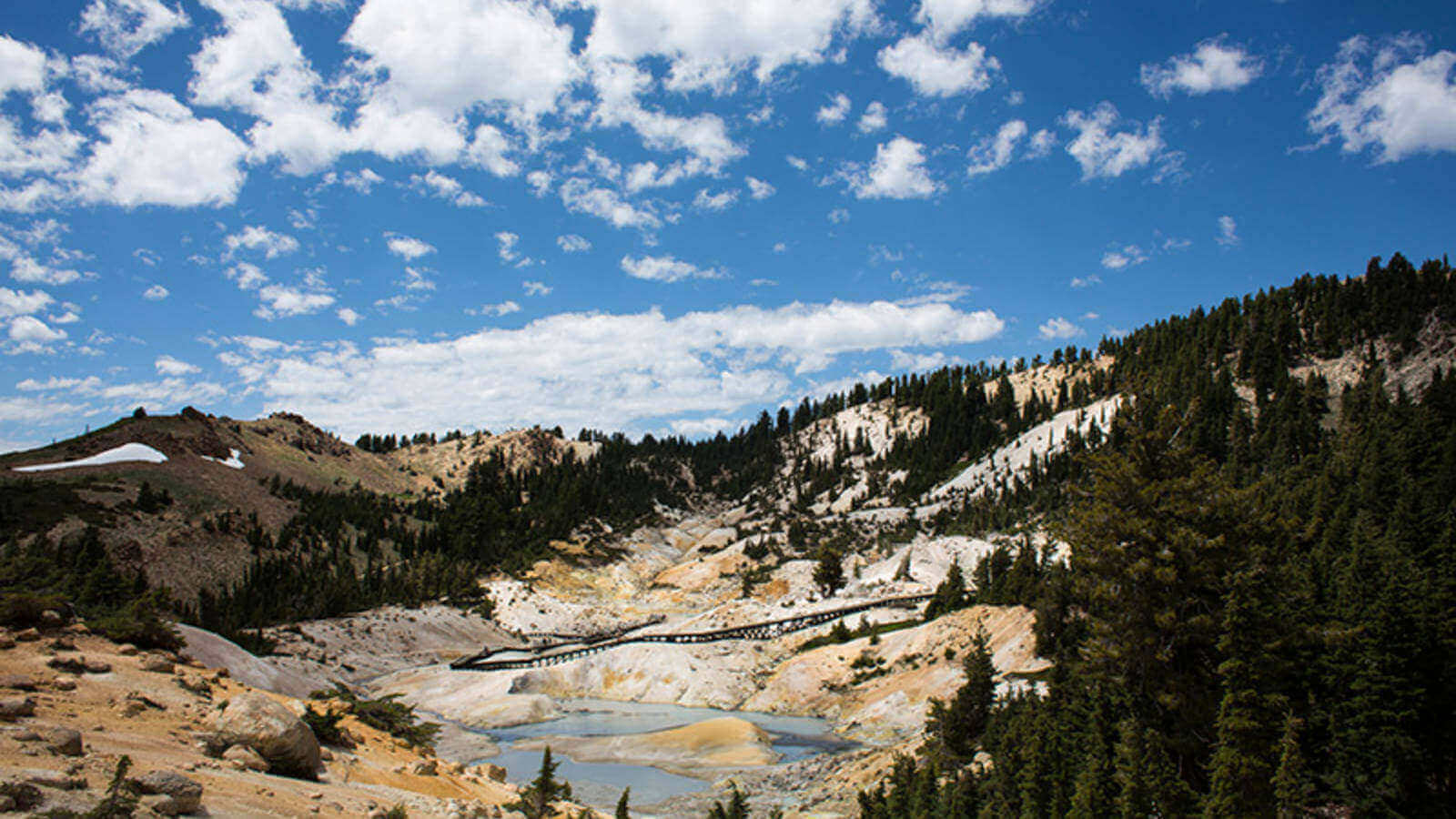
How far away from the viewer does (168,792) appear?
30.7ft

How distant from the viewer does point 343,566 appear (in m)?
93.3

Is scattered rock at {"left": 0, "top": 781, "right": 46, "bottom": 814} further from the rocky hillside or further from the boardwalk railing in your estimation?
the boardwalk railing

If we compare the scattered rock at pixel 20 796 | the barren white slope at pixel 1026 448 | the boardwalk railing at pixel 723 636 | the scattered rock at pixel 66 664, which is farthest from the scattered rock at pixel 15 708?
the barren white slope at pixel 1026 448

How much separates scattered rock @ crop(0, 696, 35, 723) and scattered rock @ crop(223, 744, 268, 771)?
299 centimetres

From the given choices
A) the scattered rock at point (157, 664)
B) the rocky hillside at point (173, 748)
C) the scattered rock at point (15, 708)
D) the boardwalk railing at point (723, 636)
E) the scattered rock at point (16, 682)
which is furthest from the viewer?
the boardwalk railing at point (723, 636)

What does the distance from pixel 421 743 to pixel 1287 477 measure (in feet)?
295

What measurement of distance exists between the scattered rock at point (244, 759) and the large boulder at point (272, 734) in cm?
16

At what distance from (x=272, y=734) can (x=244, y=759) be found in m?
0.76

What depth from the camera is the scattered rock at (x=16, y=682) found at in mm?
12134

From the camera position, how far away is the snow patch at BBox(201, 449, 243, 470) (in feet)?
408

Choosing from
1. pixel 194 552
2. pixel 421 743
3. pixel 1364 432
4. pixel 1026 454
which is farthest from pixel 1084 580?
pixel 1026 454

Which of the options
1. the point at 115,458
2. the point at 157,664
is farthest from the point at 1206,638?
the point at 115,458

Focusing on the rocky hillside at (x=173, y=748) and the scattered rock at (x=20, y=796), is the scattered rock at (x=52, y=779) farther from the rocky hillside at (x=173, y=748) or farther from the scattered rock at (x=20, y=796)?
the scattered rock at (x=20, y=796)

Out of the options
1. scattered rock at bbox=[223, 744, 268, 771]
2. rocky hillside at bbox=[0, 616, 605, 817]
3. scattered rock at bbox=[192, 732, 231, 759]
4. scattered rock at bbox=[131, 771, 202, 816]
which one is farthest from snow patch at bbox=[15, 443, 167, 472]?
scattered rock at bbox=[131, 771, 202, 816]
